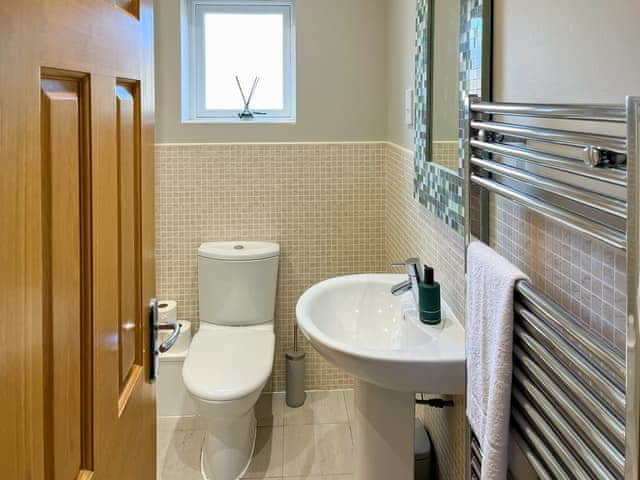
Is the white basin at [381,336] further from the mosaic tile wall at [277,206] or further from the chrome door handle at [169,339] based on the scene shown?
the mosaic tile wall at [277,206]

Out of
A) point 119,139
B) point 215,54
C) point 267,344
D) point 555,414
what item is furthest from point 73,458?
point 215,54

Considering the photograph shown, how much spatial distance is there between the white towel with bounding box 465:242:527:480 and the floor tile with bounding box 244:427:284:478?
57.5 inches

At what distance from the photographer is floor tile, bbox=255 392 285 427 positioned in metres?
2.86

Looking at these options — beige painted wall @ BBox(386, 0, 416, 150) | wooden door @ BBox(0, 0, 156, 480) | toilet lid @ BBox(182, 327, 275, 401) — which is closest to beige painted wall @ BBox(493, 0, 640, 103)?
wooden door @ BBox(0, 0, 156, 480)

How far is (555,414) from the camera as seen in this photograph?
0.88m

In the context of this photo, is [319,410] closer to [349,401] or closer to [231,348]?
[349,401]

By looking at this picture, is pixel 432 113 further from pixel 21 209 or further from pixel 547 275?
pixel 21 209

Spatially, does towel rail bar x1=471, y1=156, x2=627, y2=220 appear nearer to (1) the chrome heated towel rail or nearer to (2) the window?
(1) the chrome heated towel rail

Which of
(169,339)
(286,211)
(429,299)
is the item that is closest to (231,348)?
(286,211)

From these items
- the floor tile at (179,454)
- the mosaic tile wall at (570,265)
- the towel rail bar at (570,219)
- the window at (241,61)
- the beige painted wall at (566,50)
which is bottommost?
the floor tile at (179,454)

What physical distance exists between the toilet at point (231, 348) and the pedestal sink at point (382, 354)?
55cm

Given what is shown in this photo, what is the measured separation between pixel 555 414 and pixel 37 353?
2.25 ft

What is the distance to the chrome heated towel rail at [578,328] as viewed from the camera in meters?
0.64

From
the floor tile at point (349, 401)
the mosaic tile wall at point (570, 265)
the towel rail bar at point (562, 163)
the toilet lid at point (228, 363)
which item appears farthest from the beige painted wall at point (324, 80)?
the towel rail bar at point (562, 163)
